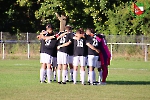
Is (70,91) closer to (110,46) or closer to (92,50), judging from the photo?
(92,50)

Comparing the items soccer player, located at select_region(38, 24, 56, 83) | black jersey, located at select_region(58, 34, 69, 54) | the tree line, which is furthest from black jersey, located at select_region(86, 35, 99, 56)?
the tree line

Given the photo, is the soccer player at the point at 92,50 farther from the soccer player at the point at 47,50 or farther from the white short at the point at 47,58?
the white short at the point at 47,58

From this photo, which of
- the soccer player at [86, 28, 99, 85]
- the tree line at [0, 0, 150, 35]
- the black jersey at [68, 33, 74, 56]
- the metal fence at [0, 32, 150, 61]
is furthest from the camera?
the tree line at [0, 0, 150, 35]

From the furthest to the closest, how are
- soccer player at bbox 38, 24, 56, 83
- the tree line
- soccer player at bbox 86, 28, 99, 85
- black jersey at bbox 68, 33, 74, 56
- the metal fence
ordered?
the tree line
the metal fence
soccer player at bbox 38, 24, 56, 83
black jersey at bbox 68, 33, 74, 56
soccer player at bbox 86, 28, 99, 85

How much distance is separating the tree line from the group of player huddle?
29.7m

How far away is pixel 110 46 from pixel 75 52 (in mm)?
27312

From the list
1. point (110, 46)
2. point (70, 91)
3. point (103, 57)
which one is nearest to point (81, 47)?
point (103, 57)

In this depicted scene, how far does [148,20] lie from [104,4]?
4151mm

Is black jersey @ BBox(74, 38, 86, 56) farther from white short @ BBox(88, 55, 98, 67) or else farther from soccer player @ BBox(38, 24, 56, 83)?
soccer player @ BBox(38, 24, 56, 83)

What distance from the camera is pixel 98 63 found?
79.6 ft

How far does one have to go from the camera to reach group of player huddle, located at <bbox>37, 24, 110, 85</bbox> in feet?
78.4

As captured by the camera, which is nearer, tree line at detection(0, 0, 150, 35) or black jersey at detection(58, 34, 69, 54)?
black jersey at detection(58, 34, 69, 54)

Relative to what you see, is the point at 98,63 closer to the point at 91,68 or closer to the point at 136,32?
the point at 91,68

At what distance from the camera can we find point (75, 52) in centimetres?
2409
